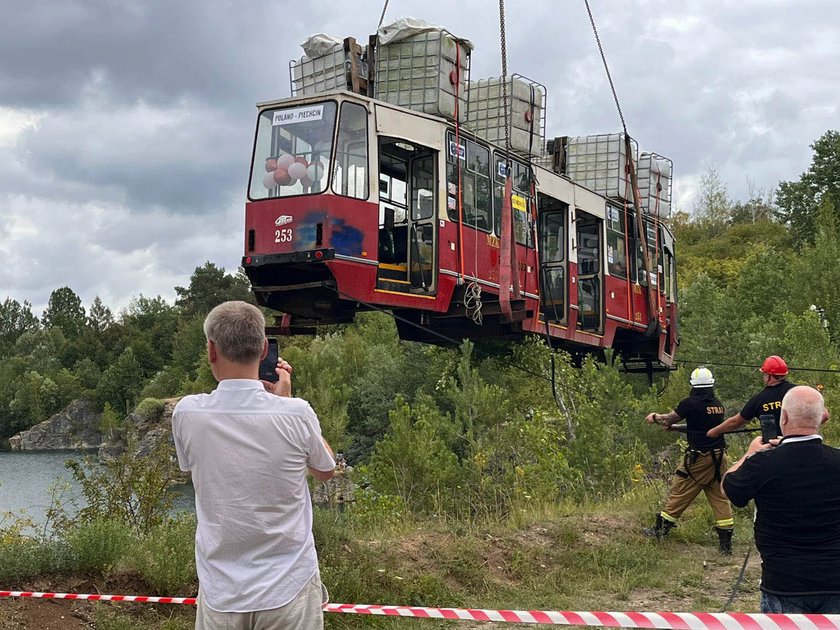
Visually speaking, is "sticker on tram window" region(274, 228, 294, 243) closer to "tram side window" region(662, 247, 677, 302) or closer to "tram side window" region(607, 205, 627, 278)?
"tram side window" region(607, 205, 627, 278)

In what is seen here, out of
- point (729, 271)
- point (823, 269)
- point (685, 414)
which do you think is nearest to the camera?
point (685, 414)

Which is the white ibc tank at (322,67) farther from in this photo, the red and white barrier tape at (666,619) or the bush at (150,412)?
the bush at (150,412)

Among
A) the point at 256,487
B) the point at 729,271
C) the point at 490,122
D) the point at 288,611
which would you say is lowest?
the point at 288,611

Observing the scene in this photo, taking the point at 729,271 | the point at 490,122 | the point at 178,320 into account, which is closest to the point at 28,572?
the point at 490,122

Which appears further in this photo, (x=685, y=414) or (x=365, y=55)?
(x=365, y=55)

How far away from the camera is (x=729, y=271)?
211 feet

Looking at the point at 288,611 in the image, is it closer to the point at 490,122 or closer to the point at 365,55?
the point at 365,55

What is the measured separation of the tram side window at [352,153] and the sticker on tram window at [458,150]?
135cm

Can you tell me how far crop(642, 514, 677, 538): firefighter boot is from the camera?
11758 millimetres

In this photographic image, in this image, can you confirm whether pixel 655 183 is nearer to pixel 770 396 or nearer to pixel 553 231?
pixel 553 231

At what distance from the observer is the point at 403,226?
12148mm

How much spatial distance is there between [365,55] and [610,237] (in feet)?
18.0

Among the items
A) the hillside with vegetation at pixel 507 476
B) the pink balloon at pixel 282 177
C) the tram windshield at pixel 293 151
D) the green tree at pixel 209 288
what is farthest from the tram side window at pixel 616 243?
the green tree at pixel 209 288

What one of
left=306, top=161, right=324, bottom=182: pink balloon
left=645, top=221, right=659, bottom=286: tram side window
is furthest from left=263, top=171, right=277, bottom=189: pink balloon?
left=645, top=221, right=659, bottom=286: tram side window
